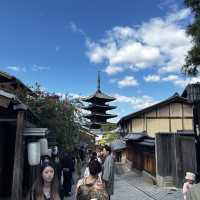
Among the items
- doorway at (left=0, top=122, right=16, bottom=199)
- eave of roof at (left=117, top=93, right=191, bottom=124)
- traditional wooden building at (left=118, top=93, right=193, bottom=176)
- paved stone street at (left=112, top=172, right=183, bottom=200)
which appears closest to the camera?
doorway at (left=0, top=122, right=16, bottom=199)

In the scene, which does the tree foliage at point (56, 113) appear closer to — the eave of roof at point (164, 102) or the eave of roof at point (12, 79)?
the eave of roof at point (12, 79)

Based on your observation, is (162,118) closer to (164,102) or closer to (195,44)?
(164,102)

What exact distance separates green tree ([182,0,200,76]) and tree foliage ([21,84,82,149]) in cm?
641

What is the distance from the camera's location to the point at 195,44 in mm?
14609

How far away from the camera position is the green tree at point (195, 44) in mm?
14352

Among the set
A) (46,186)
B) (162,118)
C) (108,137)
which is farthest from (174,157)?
(108,137)

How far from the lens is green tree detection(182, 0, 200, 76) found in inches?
565

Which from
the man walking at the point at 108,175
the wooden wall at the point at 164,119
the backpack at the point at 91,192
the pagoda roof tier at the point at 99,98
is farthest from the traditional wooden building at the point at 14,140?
the pagoda roof tier at the point at 99,98

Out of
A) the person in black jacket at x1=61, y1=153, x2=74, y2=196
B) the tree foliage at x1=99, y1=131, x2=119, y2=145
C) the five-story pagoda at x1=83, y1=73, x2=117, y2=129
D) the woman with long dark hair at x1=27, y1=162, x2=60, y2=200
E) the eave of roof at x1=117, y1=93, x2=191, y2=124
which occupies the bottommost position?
the person in black jacket at x1=61, y1=153, x2=74, y2=196

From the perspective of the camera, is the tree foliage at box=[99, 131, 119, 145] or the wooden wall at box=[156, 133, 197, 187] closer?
the wooden wall at box=[156, 133, 197, 187]

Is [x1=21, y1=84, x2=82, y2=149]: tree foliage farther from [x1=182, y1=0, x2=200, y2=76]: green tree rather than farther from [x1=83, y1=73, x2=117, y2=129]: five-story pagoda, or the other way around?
[x1=83, y1=73, x2=117, y2=129]: five-story pagoda

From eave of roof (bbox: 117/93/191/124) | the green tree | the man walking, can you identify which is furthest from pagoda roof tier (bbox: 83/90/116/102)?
the man walking

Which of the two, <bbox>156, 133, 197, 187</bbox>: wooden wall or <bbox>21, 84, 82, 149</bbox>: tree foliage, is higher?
<bbox>21, 84, 82, 149</bbox>: tree foliage

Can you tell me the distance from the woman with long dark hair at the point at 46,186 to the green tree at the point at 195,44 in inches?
436
